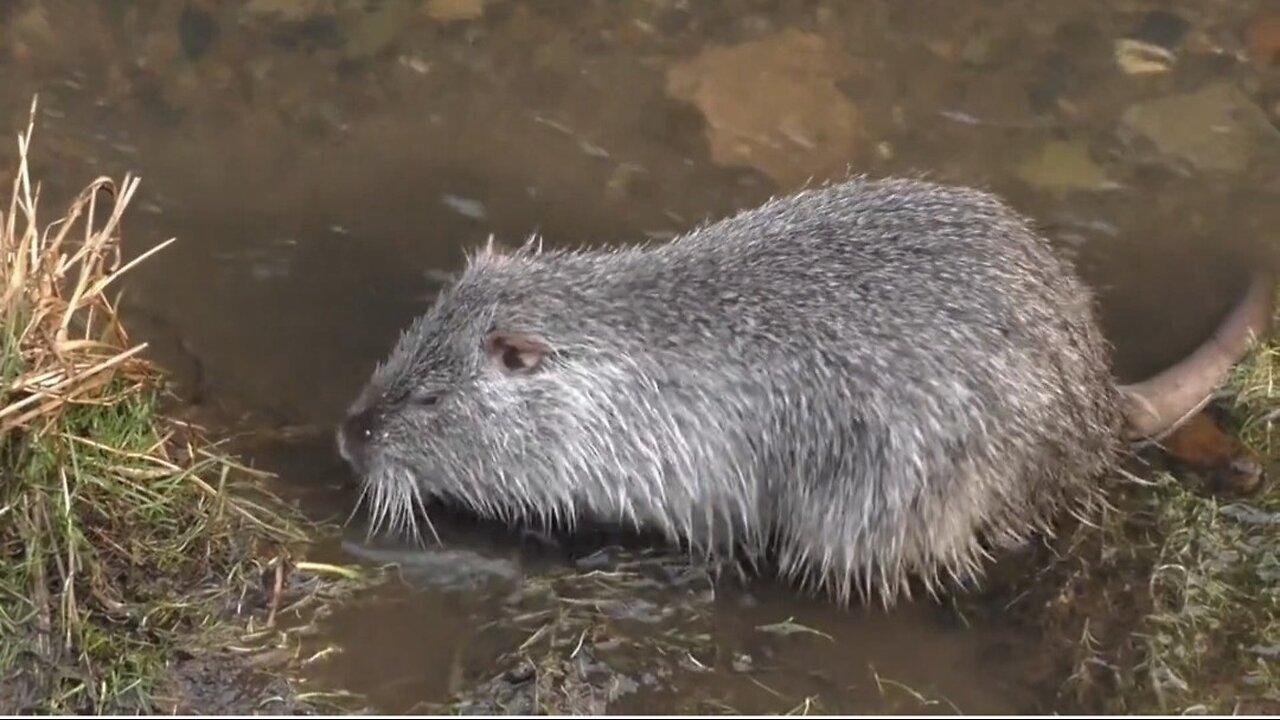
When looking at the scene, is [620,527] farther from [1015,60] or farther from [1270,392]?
[1015,60]

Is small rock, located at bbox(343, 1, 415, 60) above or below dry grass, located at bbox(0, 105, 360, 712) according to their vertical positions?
above

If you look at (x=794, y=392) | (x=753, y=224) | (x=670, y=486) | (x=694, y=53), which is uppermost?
(x=694, y=53)

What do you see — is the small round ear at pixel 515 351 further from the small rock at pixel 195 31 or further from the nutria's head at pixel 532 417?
the small rock at pixel 195 31

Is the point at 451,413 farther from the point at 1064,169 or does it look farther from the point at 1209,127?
the point at 1209,127

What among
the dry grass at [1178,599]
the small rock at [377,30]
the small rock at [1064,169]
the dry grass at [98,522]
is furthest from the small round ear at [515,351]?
the small rock at [1064,169]

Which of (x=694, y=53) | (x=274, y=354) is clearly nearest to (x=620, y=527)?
(x=274, y=354)

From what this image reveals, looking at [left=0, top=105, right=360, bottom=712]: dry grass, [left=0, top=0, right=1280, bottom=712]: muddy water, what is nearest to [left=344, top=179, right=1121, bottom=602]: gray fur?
[left=0, top=0, right=1280, bottom=712]: muddy water

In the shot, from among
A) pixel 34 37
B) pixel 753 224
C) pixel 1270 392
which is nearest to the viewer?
pixel 753 224

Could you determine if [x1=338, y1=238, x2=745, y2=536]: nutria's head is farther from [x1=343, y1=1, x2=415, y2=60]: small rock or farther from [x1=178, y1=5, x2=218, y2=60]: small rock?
[x1=178, y1=5, x2=218, y2=60]: small rock
